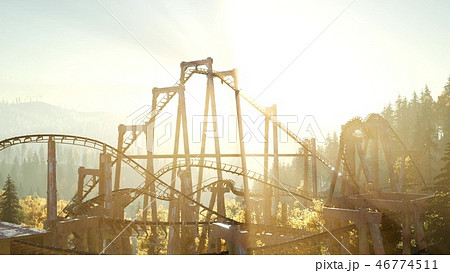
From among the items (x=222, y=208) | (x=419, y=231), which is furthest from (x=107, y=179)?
(x=419, y=231)

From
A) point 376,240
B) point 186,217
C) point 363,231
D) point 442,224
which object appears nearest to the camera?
point 442,224

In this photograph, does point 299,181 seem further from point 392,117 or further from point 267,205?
point 267,205

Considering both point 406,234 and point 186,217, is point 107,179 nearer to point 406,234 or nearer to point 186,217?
point 186,217

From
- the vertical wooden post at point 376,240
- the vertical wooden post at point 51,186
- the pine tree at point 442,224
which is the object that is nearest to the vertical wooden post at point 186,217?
the vertical wooden post at point 51,186

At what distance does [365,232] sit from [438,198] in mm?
2355

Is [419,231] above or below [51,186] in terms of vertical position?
below

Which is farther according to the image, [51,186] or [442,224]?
[51,186]

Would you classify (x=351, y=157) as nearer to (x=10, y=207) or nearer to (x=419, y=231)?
(x=419, y=231)

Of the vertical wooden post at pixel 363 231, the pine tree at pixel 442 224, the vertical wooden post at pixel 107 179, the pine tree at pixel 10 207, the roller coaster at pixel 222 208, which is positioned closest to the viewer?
the pine tree at pixel 442 224

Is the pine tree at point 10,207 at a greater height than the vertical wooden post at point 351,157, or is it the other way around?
the vertical wooden post at point 351,157

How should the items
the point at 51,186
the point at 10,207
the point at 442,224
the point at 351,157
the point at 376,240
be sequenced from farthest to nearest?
the point at 10,207, the point at 351,157, the point at 51,186, the point at 376,240, the point at 442,224

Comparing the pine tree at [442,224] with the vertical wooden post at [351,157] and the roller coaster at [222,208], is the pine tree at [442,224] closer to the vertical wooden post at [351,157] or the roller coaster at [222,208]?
the roller coaster at [222,208]

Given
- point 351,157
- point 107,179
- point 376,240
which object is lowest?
point 376,240
